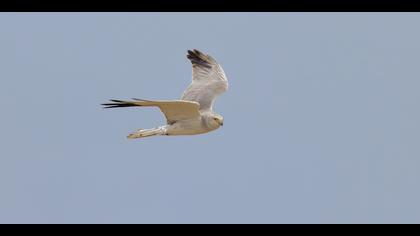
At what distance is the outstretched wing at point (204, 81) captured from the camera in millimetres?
18550

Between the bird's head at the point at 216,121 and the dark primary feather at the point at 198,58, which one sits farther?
the dark primary feather at the point at 198,58

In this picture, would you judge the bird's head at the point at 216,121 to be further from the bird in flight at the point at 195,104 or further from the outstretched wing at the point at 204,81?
the outstretched wing at the point at 204,81

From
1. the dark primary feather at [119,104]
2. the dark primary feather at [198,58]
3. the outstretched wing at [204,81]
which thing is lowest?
the dark primary feather at [119,104]

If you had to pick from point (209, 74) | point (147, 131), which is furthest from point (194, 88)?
point (147, 131)

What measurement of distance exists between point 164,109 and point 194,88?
105 inches

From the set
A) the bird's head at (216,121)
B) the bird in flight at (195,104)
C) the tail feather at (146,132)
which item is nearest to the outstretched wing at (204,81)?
the bird in flight at (195,104)

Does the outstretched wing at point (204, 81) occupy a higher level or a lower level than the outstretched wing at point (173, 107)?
higher

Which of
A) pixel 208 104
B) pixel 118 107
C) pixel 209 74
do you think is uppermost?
pixel 209 74

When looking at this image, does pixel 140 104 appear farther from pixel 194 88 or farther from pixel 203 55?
pixel 203 55

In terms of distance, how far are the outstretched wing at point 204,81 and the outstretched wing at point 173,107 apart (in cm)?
120

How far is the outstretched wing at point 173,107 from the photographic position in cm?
1515

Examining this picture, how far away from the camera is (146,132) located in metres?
17.2

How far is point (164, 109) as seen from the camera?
54.1 ft

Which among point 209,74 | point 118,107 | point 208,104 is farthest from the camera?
point 209,74
